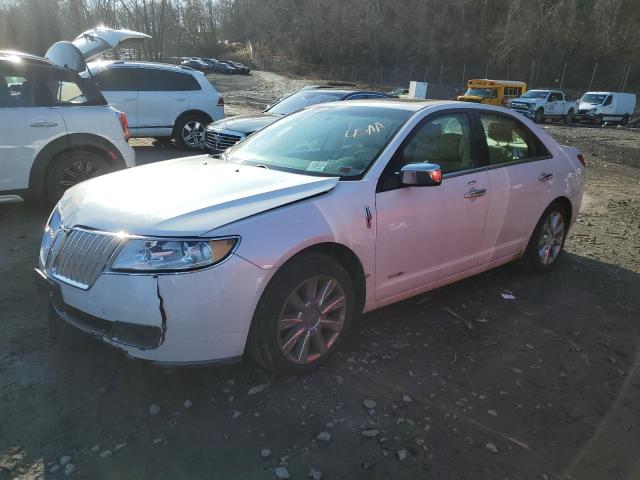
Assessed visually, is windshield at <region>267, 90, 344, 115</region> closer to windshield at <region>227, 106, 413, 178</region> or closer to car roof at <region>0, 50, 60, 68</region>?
car roof at <region>0, 50, 60, 68</region>

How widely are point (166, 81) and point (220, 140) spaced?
2.80 m

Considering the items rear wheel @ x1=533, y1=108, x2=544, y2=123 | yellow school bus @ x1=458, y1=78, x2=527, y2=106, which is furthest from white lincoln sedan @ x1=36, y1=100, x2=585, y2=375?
rear wheel @ x1=533, y1=108, x2=544, y2=123

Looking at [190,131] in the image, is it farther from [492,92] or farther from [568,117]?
[568,117]

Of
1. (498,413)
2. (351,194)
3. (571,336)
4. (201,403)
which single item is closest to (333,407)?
(201,403)

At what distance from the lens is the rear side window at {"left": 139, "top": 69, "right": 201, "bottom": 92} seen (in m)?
10.6

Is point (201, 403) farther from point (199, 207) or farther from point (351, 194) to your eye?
point (351, 194)

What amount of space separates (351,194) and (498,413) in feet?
5.01

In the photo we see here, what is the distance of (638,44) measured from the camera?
5053cm

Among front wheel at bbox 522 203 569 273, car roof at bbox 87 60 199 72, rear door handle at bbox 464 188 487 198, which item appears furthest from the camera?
car roof at bbox 87 60 199 72

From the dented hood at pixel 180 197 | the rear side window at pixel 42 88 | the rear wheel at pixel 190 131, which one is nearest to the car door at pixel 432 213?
the dented hood at pixel 180 197

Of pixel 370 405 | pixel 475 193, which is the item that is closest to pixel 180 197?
pixel 370 405

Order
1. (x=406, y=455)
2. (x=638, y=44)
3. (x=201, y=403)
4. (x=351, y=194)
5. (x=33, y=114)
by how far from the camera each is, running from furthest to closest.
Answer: (x=638, y=44), (x=33, y=114), (x=351, y=194), (x=201, y=403), (x=406, y=455)

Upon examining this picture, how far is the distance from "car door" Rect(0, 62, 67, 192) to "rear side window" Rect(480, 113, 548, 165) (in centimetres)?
459

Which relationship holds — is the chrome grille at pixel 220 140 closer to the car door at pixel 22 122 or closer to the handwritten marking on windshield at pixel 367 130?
the car door at pixel 22 122
